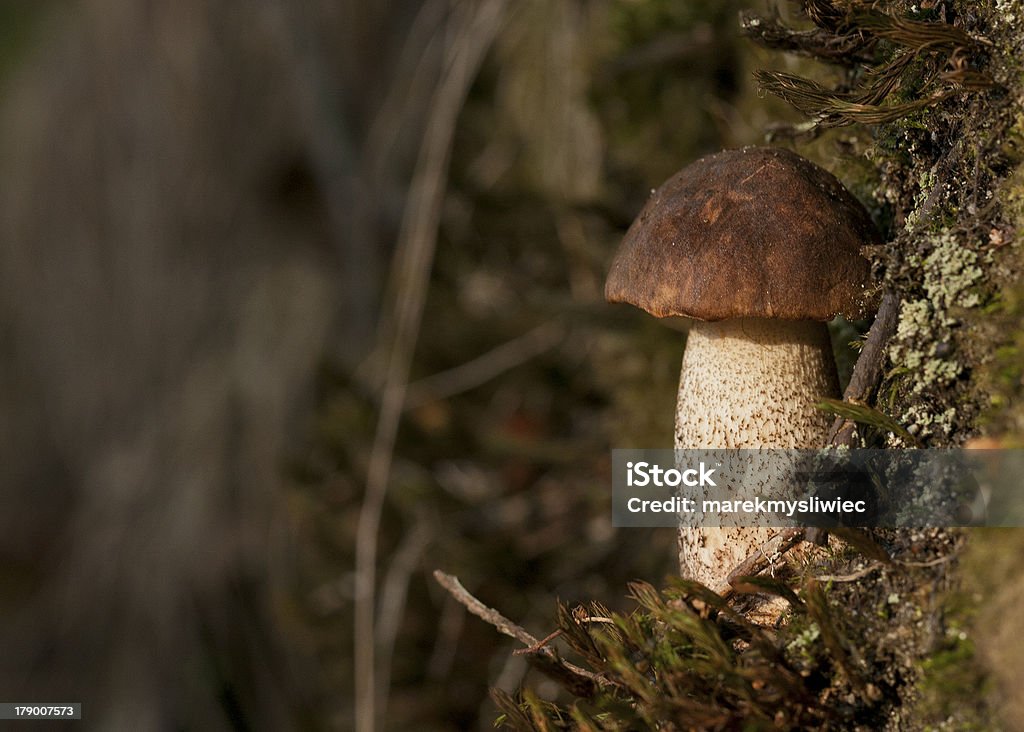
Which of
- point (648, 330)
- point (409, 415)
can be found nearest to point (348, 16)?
point (409, 415)

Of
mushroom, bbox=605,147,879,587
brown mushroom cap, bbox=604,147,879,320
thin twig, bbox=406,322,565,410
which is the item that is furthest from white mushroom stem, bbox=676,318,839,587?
thin twig, bbox=406,322,565,410

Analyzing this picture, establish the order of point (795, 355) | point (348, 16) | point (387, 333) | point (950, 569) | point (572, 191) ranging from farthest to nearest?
point (348, 16)
point (387, 333)
point (572, 191)
point (795, 355)
point (950, 569)

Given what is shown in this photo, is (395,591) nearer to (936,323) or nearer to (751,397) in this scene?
(751,397)

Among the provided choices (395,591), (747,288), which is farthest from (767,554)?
(395,591)

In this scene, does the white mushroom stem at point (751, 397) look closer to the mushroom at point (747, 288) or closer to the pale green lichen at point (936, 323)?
the mushroom at point (747, 288)

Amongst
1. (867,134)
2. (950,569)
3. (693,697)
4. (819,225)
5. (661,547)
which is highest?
(867,134)

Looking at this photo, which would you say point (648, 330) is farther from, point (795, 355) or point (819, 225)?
point (819, 225)

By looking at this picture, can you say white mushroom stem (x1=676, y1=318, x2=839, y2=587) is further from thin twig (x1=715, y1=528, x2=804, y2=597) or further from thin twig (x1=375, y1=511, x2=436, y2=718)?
thin twig (x1=375, y1=511, x2=436, y2=718)

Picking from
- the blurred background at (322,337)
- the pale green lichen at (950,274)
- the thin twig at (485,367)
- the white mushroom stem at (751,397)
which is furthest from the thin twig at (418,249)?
the pale green lichen at (950,274)
